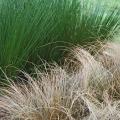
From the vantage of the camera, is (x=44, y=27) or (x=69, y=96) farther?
(x=44, y=27)

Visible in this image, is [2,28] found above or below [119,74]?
above

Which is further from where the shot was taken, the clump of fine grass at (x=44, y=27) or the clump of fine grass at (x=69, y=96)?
the clump of fine grass at (x=44, y=27)

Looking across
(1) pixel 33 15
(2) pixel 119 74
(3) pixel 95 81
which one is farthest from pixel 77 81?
(1) pixel 33 15

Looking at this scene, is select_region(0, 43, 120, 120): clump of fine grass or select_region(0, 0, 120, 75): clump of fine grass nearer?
select_region(0, 43, 120, 120): clump of fine grass

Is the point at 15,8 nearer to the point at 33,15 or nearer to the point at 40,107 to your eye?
the point at 33,15

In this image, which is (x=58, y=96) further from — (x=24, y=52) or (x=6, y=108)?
(x=24, y=52)

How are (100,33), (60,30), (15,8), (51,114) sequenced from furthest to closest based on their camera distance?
(100,33) < (60,30) < (15,8) < (51,114)

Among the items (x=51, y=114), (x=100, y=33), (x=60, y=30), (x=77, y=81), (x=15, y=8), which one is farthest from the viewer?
(x=100, y=33)

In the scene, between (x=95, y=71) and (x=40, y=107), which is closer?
(x=40, y=107)
